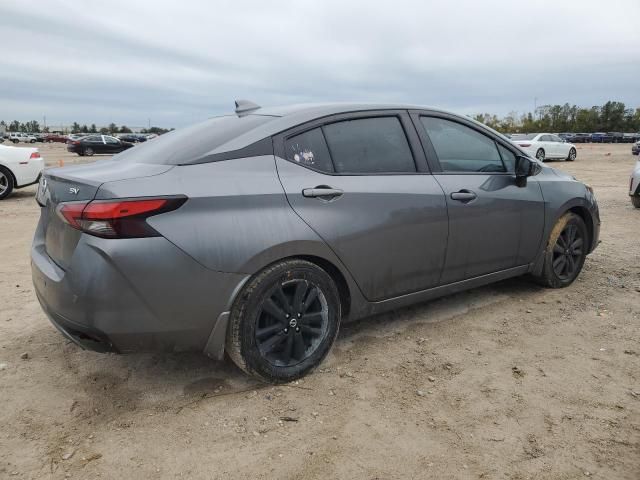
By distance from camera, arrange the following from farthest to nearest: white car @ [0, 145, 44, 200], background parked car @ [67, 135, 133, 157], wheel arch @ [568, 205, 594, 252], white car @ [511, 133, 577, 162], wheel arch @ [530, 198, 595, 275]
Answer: background parked car @ [67, 135, 133, 157] → white car @ [511, 133, 577, 162] → white car @ [0, 145, 44, 200] → wheel arch @ [568, 205, 594, 252] → wheel arch @ [530, 198, 595, 275]

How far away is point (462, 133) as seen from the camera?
3.80 m

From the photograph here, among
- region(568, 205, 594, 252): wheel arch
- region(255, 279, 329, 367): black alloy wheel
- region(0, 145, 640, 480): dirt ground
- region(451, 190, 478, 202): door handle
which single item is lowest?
region(0, 145, 640, 480): dirt ground

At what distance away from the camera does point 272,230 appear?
106 inches

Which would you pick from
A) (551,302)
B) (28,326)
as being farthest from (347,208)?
(28,326)

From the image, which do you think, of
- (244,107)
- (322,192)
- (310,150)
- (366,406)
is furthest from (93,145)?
(366,406)

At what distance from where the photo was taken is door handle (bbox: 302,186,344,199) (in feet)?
9.40

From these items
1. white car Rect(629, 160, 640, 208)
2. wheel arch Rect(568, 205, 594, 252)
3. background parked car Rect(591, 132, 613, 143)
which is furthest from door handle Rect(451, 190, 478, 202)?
background parked car Rect(591, 132, 613, 143)

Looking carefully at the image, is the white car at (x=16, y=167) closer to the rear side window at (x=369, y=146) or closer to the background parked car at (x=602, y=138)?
the rear side window at (x=369, y=146)

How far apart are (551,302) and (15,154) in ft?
33.4

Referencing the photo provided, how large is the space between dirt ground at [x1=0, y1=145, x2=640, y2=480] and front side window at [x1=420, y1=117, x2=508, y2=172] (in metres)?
1.11

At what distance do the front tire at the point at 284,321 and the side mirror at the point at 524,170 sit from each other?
6.10ft

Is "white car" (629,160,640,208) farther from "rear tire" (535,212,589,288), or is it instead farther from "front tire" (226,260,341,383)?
"front tire" (226,260,341,383)

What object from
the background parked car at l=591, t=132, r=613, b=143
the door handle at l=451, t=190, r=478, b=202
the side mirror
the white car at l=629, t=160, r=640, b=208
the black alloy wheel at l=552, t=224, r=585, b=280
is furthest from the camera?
the background parked car at l=591, t=132, r=613, b=143

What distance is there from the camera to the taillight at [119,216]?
2.39 metres
